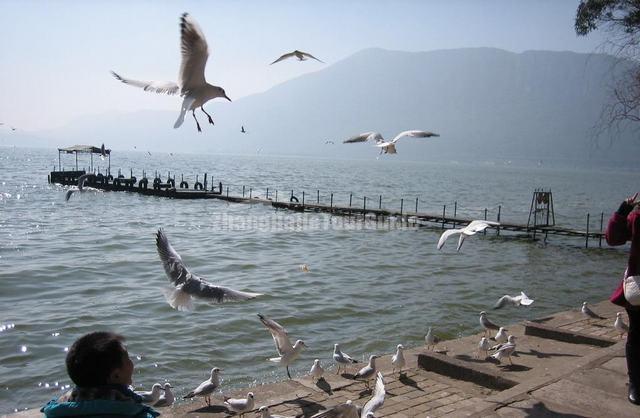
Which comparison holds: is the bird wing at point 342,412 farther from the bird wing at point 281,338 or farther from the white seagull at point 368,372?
the white seagull at point 368,372

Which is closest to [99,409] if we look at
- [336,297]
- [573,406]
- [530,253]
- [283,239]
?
[573,406]

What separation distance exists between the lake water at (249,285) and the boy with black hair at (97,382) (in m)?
6.26

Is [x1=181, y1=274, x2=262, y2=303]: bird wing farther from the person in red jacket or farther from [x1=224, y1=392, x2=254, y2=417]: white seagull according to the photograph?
the person in red jacket

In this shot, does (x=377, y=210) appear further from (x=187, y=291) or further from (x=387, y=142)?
(x=187, y=291)

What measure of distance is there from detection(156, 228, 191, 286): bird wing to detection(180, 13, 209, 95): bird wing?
5.69 feet

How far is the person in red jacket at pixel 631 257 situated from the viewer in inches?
175

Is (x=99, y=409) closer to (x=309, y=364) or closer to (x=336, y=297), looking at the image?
(x=309, y=364)

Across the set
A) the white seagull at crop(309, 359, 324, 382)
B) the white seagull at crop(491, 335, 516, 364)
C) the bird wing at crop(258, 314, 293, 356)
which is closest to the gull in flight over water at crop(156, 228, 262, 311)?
the bird wing at crop(258, 314, 293, 356)

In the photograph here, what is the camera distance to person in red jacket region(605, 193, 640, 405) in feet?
14.6

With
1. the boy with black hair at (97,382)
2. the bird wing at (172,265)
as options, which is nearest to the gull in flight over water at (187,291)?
the bird wing at (172,265)

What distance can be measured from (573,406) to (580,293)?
525 inches

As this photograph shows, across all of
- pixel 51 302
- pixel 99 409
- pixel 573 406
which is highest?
pixel 99 409

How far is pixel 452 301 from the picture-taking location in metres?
14.6

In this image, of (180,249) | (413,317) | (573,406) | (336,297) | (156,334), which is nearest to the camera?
(573,406)
